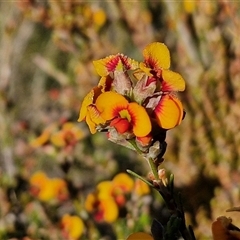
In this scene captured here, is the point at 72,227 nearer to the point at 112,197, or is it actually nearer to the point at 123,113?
the point at 112,197

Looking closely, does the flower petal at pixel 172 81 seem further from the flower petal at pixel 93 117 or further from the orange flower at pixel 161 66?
the flower petal at pixel 93 117

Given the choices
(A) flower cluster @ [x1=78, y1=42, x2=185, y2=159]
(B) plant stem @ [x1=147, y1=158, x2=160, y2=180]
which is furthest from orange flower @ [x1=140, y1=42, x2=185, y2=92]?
(B) plant stem @ [x1=147, y1=158, x2=160, y2=180]

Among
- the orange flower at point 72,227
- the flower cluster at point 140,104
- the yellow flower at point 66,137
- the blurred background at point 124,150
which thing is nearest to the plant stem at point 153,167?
the flower cluster at point 140,104

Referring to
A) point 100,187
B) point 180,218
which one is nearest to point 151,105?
point 180,218

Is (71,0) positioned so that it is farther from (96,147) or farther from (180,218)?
(180,218)

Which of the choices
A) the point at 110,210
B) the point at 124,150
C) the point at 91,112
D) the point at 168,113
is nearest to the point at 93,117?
the point at 91,112

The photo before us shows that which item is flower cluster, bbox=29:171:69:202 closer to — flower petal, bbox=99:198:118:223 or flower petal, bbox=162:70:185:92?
flower petal, bbox=99:198:118:223
